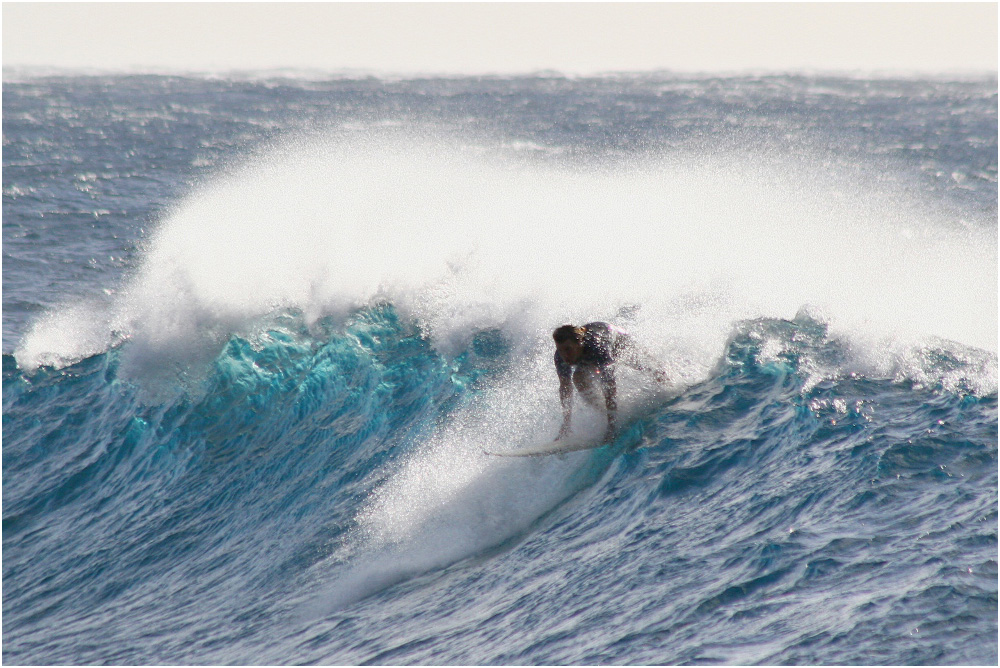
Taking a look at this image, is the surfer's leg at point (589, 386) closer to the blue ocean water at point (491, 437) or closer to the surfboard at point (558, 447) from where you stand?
the blue ocean water at point (491, 437)

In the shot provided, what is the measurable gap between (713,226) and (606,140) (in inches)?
1175

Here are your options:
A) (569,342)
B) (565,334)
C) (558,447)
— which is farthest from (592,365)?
(558,447)

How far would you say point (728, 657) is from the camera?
5918 mm

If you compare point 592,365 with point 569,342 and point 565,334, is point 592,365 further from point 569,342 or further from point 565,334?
point 565,334

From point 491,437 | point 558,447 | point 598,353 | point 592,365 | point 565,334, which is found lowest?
point 491,437

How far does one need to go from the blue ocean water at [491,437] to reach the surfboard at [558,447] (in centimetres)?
16

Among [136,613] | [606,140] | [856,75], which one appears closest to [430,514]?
[136,613]

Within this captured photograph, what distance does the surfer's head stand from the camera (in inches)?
363

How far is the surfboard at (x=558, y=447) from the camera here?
953cm

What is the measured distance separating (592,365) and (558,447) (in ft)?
3.43

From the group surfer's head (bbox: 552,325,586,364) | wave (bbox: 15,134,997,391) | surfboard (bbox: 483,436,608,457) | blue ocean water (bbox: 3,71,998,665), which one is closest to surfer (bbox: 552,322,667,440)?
surfer's head (bbox: 552,325,586,364)

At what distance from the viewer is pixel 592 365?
9.59 metres

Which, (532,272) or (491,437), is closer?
(491,437)

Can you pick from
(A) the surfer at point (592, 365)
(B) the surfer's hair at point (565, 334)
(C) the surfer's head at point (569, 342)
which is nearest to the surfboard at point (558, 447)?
(A) the surfer at point (592, 365)
